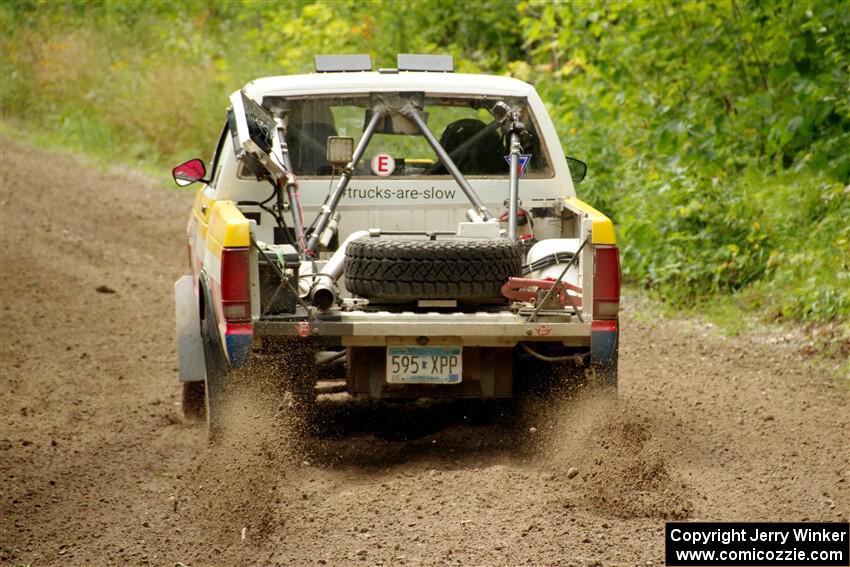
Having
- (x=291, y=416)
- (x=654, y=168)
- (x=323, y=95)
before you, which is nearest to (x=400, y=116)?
(x=323, y=95)

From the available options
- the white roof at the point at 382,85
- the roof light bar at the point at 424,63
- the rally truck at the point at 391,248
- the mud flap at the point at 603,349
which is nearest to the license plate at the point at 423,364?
the rally truck at the point at 391,248

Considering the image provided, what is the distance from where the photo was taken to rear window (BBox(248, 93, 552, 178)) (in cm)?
733

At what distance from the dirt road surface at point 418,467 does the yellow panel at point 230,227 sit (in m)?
0.79

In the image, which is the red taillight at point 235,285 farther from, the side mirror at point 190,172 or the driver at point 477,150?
the driver at point 477,150

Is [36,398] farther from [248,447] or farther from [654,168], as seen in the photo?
A: [654,168]

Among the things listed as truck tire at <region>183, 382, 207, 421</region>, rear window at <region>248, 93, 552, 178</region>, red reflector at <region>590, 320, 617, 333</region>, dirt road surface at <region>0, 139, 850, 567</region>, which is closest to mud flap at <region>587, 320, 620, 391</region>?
red reflector at <region>590, 320, 617, 333</region>

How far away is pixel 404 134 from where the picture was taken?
747 cm

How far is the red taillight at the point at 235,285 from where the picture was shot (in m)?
5.94

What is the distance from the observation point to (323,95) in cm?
727

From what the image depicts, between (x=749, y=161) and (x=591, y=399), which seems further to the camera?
(x=749, y=161)

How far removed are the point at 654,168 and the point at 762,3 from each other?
5.73 ft

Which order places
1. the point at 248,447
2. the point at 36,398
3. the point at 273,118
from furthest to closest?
the point at 36,398 → the point at 273,118 → the point at 248,447

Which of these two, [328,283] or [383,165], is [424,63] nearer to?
[383,165]

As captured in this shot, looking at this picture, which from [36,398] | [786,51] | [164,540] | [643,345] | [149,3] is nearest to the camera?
[164,540]
